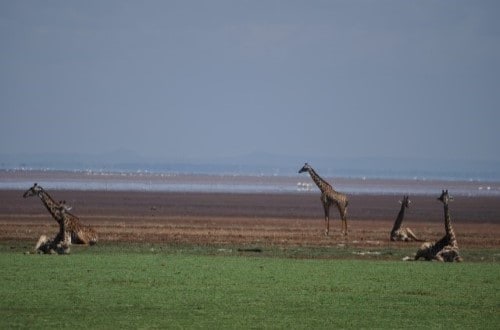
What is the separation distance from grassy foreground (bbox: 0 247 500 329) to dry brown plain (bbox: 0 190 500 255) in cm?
687

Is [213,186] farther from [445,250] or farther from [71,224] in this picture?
[445,250]

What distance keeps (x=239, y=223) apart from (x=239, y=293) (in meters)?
22.6

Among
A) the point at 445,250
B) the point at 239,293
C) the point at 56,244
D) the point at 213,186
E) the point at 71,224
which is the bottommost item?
the point at 239,293

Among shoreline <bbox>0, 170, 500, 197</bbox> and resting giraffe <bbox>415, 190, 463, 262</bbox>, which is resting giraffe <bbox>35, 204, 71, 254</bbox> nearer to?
resting giraffe <bbox>415, 190, 463, 262</bbox>

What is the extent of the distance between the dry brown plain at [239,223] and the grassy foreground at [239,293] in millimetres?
6871

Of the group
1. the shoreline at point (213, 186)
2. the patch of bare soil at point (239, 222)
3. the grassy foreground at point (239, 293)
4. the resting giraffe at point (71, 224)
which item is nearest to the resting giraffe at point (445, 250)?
the grassy foreground at point (239, 293)

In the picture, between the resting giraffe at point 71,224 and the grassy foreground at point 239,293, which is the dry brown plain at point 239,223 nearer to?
the resting giraffe at point 71,224

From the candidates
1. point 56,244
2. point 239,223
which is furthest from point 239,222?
point 56,244

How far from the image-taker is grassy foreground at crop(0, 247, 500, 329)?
1491 centimetres

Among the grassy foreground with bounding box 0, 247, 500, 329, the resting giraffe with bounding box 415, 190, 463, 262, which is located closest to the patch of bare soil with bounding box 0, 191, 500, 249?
the resting giraffe with bounding box 415, 190, 463, 262

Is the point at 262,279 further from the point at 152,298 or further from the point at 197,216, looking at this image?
the point at 197,216

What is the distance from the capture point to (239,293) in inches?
695

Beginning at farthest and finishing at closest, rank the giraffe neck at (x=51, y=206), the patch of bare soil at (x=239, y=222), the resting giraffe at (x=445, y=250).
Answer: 1. the patch of bare soil at (x=239, y=222)
2. the giraffe neck at (x=51, y=206)
3. the resting giraffe at (x=445, y=250)

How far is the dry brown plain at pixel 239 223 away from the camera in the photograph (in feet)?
101
